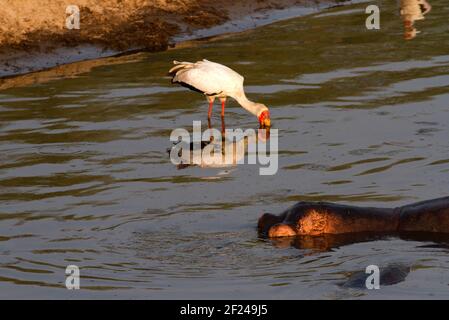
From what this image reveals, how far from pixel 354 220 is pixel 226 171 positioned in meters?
2.44

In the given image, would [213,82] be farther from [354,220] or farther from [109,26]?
[354,220]

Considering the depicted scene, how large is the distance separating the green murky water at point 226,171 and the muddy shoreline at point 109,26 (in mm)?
523

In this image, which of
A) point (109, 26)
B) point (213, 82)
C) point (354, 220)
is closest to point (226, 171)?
point (213, 82)

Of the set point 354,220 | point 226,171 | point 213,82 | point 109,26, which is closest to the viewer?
point 354,220

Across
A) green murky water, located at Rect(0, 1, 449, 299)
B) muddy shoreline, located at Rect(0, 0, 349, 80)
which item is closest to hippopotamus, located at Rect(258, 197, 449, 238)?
green murky water, located at Rect(0, 1, 449, 299)

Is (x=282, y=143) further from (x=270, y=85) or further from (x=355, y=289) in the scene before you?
(x=355, y=289)

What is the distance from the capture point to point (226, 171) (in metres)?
11.4

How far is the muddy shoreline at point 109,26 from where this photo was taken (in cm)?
1602

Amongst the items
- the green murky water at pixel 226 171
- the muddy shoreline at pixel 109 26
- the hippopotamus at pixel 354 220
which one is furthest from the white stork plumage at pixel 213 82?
the hippopotamus at pixel 354 220

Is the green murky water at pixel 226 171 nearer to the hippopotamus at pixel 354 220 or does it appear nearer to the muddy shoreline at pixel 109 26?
the hippopotamus at pixel 354 220

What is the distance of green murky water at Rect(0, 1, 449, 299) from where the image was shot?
332 inches
